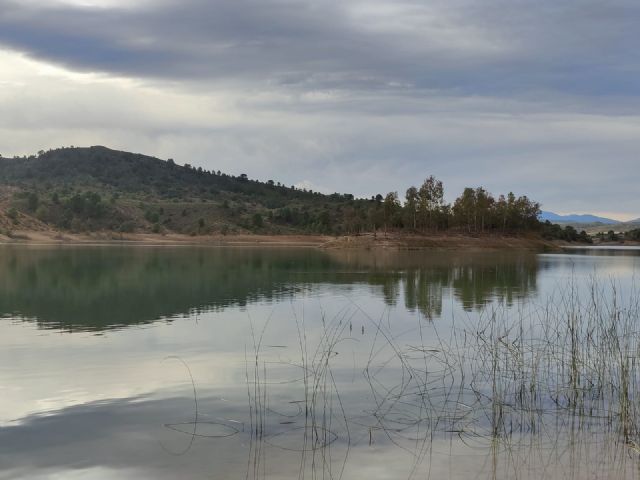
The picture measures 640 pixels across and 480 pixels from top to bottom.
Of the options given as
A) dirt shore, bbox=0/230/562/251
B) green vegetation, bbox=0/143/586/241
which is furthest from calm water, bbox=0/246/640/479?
green vegetation, bbox=0/143/586/241

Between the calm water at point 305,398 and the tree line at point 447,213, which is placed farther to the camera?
the tree line at point 447,213

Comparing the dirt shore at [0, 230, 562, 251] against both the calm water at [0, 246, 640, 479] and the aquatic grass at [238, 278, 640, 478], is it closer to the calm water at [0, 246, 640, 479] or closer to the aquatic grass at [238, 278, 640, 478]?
the calm water at [0, 246, 640, 479]

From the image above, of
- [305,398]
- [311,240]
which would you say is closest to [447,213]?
[311,240]

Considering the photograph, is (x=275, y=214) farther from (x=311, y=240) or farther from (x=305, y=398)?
(x=305, y=398)

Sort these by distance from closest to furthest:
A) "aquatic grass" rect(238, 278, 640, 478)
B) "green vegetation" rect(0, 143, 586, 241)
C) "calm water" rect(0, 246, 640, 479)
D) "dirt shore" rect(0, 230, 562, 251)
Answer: "calm water" rect(0, 246, 640, 479), "aquatic grass" rect(238, 278, 640, 478), "dirt shore" rect(0, 230, 562, 251), "green vegetation" rect(0, 143, 586, 241)

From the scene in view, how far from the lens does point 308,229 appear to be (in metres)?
156

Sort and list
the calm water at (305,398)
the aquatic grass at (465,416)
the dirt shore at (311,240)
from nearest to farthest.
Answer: the calm water at (305,398)
the aquatic grass at (465,416)
the dirt shore at (311,240)

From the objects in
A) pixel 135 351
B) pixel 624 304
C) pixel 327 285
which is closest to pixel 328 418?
pixel 135 351

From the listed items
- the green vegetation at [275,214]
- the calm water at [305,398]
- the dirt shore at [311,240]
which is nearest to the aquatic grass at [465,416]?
the calm water at [305,398]

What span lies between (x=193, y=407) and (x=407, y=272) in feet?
142

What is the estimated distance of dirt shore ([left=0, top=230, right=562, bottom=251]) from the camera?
117 meters

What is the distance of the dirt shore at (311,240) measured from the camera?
4589 inches

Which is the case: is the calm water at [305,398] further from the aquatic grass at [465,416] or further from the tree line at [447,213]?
the tree line at [447,213]

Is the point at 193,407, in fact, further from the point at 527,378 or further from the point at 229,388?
the point at 527,378
